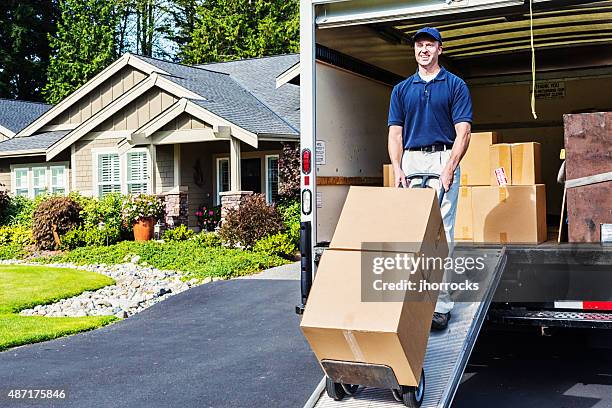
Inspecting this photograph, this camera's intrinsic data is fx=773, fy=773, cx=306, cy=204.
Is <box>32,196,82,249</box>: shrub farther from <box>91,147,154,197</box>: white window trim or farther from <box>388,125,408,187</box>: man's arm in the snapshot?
<box>388,125,408,187</box>: man's arm

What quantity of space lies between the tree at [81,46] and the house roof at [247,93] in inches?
551

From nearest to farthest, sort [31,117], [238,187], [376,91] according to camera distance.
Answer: [376,91] → [238,187] → [31,117]

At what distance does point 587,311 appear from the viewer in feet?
16.9

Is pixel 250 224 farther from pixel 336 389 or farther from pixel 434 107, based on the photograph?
pixel 336 389

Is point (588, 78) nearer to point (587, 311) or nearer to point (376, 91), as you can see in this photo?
point (376, 91)

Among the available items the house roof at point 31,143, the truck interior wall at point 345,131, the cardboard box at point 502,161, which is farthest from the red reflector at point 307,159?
the house roof at point 31,143

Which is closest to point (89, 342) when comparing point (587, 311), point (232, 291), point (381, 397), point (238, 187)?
point (232, 291)

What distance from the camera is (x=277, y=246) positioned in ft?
47.9

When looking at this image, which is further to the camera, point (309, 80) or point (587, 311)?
point (309, 80)

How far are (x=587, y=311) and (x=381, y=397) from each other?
160cm

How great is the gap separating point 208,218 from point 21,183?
7.03m

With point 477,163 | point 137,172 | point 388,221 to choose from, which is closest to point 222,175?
point 137,172

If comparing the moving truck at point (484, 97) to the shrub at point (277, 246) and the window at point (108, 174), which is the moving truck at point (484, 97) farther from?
the window at point (108, 174)

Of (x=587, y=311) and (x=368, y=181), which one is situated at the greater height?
(x=368, y=181)
